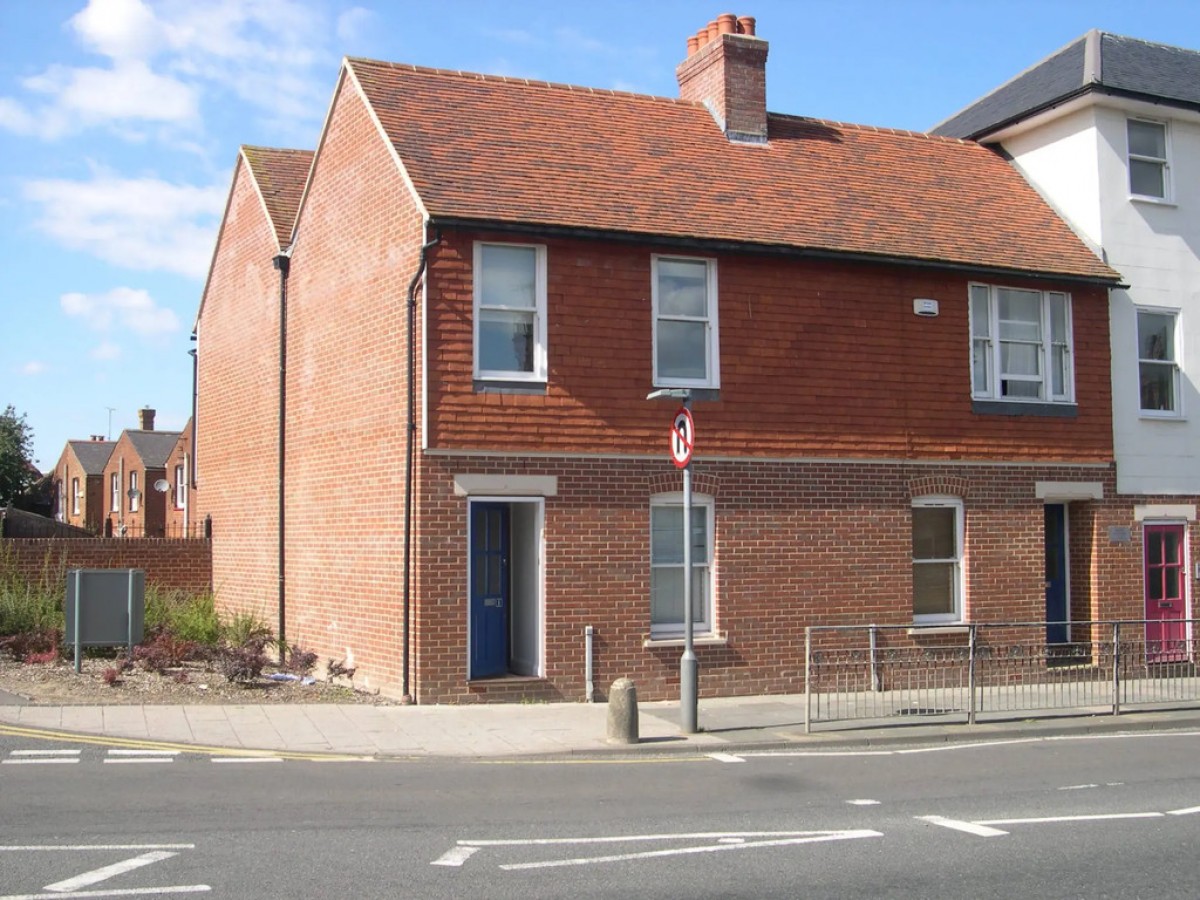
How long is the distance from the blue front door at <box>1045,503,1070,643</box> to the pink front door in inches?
51.9

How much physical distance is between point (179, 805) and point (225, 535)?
13.1 m

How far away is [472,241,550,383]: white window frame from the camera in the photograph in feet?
50.9

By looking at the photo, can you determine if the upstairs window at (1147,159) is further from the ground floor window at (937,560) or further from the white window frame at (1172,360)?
the ground floor window at (937,560)

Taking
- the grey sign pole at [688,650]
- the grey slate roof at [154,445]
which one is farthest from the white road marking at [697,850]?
the grey slate roof at [154,445]

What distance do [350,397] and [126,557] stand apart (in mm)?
6078

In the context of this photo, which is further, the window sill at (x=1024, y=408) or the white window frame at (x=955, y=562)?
the window sill at (x=1024, y=408)

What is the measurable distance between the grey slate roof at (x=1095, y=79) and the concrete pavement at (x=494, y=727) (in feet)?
31.7

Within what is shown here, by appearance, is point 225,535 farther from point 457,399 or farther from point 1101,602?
point 1101,602

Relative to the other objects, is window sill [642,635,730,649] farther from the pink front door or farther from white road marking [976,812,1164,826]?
the pink front door

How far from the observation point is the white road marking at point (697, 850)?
7.81 metres

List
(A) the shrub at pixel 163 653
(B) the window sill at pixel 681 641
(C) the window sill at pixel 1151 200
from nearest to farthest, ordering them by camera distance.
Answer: (B) the window sill at pixel 681 641
(A) the shrub at pixel 163 653
(C) the window sill at pixel 1151 200

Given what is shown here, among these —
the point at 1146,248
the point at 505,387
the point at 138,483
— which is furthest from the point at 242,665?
the point at 138,483

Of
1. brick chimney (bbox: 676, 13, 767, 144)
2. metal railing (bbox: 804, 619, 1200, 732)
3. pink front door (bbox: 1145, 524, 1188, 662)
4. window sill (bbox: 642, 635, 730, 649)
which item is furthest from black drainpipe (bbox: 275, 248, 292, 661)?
pink front door (bbox: 1145, 524, 1188, 662)

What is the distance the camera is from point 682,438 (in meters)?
13.9
